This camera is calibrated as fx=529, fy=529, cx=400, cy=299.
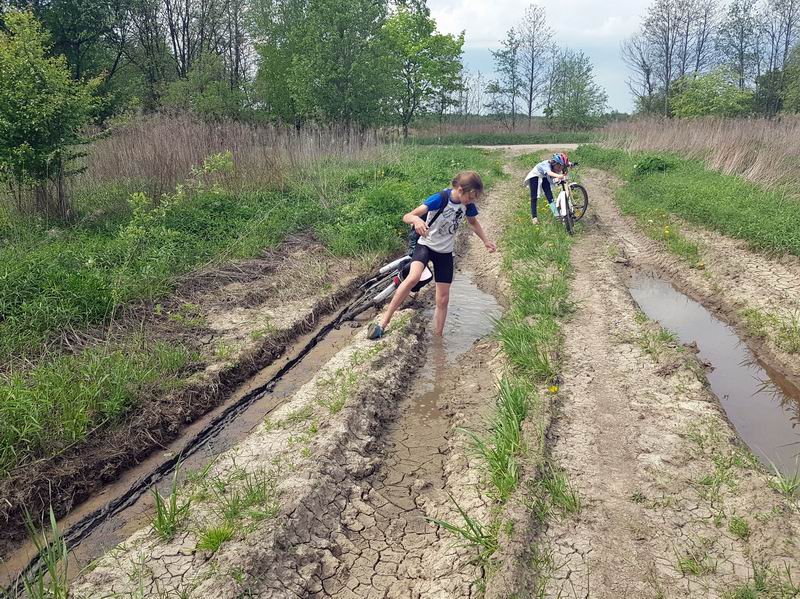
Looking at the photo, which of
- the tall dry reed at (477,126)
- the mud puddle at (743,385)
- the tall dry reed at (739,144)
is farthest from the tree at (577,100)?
the mud puddle at (743,385)

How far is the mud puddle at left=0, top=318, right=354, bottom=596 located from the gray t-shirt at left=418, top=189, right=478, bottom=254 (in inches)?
65.5

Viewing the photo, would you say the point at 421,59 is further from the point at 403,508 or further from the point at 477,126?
the point at 403,508

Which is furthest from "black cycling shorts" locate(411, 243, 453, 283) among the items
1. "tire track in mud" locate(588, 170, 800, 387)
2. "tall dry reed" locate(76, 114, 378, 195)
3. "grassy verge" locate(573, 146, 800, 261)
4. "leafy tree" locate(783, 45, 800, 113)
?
"leafy tree" locate(783, 45, 800, 113)

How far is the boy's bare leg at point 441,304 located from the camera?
5.94 metres

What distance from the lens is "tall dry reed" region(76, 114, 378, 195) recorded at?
9414 mm

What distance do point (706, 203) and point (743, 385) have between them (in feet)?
20.6

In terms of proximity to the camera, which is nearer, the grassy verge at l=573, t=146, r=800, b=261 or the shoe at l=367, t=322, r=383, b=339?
the shoe at l=367, t=322, r=383, b=339

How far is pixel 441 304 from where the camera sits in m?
6.12

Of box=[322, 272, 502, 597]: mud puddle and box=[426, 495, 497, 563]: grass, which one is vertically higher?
box=[426, 495, 497, 563]: grass

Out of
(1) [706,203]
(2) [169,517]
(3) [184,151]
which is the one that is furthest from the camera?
(1) [706,203]

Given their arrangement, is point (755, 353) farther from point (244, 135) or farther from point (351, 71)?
point (351, 71)

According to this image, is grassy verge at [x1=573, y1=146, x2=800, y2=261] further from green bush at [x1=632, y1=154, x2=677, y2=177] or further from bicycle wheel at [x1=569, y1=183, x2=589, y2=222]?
bicycle wheel at [x1=569, y1=183, x2=589, y2=222]

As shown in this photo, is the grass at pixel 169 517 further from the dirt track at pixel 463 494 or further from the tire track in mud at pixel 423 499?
the tire track in mud at pixel 423 499

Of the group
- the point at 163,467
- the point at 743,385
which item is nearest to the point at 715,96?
the point at 743,385
